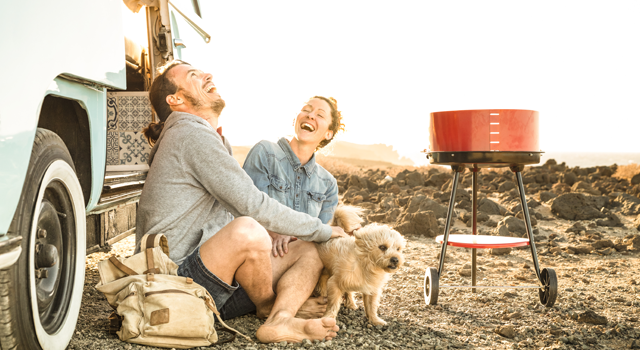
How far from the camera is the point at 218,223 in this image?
2.73 m

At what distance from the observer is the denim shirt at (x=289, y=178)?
3242 millimetres

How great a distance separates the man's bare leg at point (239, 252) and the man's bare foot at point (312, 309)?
0.45m

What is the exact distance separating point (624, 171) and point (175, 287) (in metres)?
14.5

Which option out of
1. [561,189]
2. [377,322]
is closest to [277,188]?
[377,322]

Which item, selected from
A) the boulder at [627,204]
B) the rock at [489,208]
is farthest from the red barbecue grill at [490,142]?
the boulder at [627,204]

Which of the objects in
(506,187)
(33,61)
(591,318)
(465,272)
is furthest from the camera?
(506,187)

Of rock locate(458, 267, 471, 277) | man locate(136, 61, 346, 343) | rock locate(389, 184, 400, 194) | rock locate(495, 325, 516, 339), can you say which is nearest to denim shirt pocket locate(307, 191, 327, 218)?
man locate(136, 61, 346, 343)

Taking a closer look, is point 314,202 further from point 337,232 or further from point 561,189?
point 561,189

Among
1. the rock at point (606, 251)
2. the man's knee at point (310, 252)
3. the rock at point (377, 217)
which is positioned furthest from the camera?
the rock at point (377, 217)

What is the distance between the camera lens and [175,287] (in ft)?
7.33

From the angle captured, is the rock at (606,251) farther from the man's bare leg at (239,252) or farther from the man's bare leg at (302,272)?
the man's bare leg at (239,252)

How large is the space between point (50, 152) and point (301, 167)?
5.35 feet

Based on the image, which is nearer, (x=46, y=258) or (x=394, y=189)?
(x=46, y=258)

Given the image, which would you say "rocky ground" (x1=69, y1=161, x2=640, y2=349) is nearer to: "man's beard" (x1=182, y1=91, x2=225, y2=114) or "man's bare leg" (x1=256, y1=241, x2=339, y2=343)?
"man's bare leg" (x1=256, y1=241, x2=339, y2=343)
